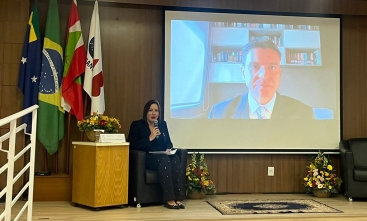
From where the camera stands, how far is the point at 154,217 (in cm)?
383

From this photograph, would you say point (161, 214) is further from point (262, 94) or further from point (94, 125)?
point (262, 94)

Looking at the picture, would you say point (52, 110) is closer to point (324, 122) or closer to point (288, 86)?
point (288, 86)

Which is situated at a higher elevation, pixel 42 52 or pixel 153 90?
pixel 42 52

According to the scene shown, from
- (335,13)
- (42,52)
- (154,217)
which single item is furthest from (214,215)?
(335,13)

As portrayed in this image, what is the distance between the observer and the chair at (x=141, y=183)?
427 centimetres

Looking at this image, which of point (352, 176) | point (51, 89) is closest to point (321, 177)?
point (352, 176)

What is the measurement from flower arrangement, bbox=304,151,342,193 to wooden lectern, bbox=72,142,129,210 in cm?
221

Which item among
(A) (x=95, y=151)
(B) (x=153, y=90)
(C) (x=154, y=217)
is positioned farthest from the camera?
(B) (x=153, y=90)

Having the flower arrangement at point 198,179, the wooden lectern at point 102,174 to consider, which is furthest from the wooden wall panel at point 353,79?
the wooden lectern at point 102,174

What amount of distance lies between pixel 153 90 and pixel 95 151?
4.32 feet

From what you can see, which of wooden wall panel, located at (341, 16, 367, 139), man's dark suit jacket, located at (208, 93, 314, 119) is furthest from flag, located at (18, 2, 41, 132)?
wooden wall panel, located at (341, 16, 367, 139)

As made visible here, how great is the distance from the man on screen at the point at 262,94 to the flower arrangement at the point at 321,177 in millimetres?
582

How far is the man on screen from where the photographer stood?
5.24 m

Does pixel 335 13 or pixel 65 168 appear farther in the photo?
pixel 335 13
